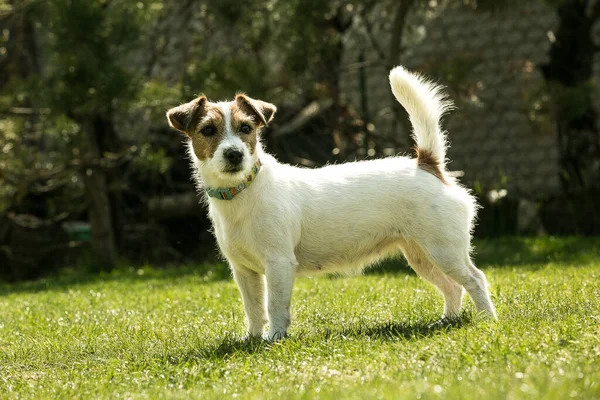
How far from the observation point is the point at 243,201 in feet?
15.7

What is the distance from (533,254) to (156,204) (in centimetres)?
534

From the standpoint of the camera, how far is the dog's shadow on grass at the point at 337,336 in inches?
169

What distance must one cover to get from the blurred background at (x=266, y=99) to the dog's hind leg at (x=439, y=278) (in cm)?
406

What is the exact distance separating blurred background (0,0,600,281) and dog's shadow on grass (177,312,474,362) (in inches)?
186

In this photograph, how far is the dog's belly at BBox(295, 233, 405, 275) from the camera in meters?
5.02

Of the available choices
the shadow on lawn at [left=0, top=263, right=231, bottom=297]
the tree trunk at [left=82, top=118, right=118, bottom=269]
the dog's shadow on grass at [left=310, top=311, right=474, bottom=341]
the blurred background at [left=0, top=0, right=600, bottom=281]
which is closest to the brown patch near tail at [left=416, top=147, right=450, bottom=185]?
the dog's shadow on grass at [left=310, top=311, right=474, bottom=341]

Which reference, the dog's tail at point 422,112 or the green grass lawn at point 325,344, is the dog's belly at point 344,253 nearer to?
the green grass lawn at point 325,344

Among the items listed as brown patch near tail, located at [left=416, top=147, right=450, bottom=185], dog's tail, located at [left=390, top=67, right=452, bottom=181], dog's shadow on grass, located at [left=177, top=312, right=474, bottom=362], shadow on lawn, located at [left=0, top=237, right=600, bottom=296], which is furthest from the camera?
shadow on lawn, located at [left=0, top=237, right=600, bottom=296]

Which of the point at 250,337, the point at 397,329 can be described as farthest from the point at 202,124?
the point at 397,329

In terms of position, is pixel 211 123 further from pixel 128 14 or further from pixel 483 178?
pixel 483 178

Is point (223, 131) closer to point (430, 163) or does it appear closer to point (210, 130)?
point (210, 130)

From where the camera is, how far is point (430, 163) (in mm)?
5246

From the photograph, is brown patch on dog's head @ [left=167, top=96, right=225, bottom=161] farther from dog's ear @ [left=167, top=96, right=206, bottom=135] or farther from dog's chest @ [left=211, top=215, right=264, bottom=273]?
dog's chest @ [left=211, top=215, right=264, bottom=273]

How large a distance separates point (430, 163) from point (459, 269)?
2.40 feet
